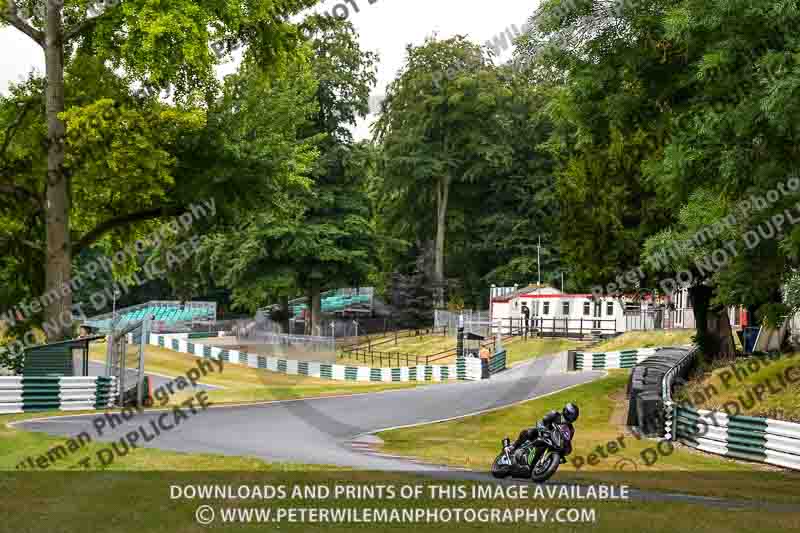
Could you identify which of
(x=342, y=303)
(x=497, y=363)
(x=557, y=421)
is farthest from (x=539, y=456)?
(x=342, y=303)

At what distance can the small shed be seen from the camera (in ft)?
78.8

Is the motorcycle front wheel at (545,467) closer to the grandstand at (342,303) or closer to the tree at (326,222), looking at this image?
the tree at (326,222)

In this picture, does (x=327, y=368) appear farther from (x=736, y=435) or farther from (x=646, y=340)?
(x=736, y=435)

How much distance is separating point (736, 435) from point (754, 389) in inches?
157

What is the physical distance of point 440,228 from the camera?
77500 mm

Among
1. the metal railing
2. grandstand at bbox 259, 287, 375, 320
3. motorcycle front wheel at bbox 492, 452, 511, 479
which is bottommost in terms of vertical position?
motorcycle front wheel at bbox 492, 452, 511, 479

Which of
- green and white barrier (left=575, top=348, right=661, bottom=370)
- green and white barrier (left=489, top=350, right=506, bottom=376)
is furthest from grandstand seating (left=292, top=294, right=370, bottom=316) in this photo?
green and white barrier (left=575, top=348, right=661, bottom=370)

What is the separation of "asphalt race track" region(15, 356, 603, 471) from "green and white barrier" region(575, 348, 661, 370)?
7.87m

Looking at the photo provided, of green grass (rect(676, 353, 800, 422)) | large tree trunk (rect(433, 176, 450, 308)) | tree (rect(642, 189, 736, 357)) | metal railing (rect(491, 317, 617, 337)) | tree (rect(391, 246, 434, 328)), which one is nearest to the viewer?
tree (rect(642, 189, 736, 357))

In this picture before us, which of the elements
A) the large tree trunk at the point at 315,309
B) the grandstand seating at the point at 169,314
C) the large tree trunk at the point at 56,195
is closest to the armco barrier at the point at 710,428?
the large tree trunk at the point at 56,195

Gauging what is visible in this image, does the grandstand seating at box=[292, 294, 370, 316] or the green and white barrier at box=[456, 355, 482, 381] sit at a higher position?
the grandstand seating at box=[292, 294, 370, 316]

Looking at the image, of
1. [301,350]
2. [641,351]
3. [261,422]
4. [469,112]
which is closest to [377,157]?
[469,112]

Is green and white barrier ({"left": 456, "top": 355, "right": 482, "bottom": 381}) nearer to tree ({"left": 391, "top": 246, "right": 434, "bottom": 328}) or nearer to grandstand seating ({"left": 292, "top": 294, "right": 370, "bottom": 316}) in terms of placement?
tree ({"left": 391, "top": 246, "right": 434, "bottom": 328})

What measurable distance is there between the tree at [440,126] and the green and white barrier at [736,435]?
2066 inches
